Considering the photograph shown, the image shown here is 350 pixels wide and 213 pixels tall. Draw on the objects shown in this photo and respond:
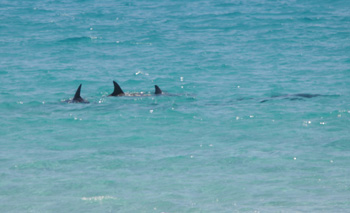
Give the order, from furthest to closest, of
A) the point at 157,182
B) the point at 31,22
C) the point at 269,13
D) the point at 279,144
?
the point at 269,13 < the point at 31,22 < the point at 279,144 < the point at 157,182

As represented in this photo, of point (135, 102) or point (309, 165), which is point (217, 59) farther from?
point (309, 165)

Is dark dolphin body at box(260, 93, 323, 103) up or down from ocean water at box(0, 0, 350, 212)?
down

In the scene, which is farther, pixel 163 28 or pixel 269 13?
pixel 269 13

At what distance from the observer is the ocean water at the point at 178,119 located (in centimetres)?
1156

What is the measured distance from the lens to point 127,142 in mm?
15000

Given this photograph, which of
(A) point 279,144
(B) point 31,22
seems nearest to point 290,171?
(A) point 279,144

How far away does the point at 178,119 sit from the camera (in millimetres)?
17172

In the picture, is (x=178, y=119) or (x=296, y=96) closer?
(x=178, y=119)

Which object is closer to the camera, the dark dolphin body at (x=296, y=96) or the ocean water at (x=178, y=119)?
the ocean water at (x=178, y=119)

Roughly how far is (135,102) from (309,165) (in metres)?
7.80

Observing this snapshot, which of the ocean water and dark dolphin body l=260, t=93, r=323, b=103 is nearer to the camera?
the ocean water

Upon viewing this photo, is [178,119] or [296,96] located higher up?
[178,119]

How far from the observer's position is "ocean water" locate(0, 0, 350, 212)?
455 inches

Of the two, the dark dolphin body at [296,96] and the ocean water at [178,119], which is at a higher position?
the ocean water at [178,119]
